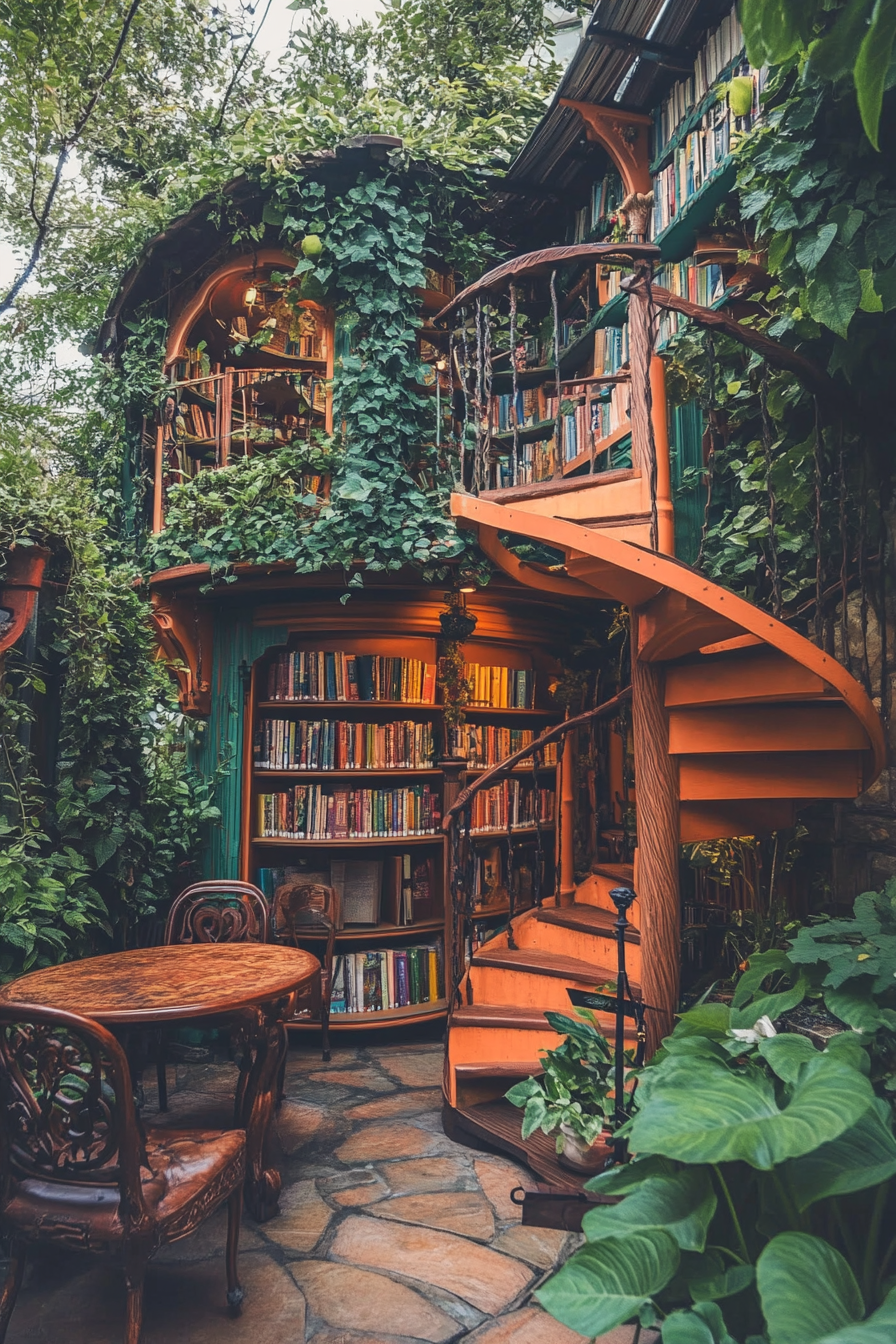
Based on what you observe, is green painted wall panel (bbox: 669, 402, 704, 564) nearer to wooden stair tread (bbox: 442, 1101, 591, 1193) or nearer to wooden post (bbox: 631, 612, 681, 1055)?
wooden post (bbox: 631, 612, 681, 1055)

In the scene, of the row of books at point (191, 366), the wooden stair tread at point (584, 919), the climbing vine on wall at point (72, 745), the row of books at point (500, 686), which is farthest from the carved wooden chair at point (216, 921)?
the row of books at point (191, 366)

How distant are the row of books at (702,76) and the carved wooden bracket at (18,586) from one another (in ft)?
11.3

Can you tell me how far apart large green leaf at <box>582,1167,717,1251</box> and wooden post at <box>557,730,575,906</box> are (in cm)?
256

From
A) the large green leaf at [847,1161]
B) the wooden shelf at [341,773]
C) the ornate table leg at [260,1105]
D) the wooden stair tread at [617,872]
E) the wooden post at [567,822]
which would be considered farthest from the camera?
the wooden shelf at [341,773]

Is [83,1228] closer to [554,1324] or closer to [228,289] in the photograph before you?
[554,1324]

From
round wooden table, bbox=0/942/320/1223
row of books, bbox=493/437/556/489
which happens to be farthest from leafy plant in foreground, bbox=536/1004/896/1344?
row of books, bbox=493/437/556/489

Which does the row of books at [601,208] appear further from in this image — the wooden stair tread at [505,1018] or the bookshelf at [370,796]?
the wooden stair tread at [505,1018]

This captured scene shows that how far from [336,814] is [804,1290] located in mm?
3562

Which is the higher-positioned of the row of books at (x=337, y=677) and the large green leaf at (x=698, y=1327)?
the row of books at (x=337, y=677)

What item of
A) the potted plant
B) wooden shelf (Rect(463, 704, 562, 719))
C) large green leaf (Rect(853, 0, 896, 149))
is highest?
large green leaf (Rect(853, 0, 896, 149))

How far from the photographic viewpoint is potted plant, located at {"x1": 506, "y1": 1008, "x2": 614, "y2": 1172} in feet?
8.87

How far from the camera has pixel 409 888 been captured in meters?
4.94

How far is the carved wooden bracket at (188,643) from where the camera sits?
477cm

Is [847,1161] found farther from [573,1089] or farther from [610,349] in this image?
[610,349]
